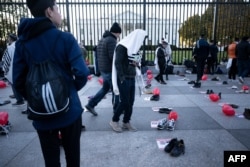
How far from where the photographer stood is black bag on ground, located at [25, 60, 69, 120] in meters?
1.69

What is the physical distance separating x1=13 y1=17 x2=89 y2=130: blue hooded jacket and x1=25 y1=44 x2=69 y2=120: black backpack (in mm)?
76

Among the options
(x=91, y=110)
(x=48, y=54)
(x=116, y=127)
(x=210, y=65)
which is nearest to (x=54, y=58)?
(x=48, y=54)

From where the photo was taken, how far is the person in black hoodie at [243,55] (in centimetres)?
956

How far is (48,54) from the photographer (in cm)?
176

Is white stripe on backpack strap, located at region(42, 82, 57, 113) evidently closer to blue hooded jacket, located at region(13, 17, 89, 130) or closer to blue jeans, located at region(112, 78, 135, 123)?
blue hooded jacket, located at region(13, 17, 89, 130)

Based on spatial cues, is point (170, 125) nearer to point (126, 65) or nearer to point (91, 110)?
point (126, 65)

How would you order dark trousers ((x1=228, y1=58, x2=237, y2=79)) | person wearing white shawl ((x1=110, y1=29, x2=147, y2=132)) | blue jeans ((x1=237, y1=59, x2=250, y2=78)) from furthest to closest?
dark trousers ((x1=228, y1=58, x2=237, y2=79)), blue jeans ((x1=237, y1=59, x2=250, y2=78)), person wearing white shawl ((x1=110, y1=29, x2=147, y2=132))

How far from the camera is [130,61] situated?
4.18 metres

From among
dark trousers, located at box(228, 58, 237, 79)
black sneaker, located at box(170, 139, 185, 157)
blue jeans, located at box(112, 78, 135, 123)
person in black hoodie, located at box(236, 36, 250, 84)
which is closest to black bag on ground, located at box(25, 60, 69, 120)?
black sneaker, located at box(170, 139, 185, 157)

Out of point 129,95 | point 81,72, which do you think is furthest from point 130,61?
point 81,72

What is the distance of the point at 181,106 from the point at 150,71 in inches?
250

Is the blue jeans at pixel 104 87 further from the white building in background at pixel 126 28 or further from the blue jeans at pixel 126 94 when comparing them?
the white building in background at pixel 126 28

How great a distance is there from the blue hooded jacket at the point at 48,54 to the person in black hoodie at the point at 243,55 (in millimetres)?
9310

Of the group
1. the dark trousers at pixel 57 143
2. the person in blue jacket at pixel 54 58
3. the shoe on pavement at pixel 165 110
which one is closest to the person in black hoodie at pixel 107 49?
the shoe on pavement at pixel 165 110
